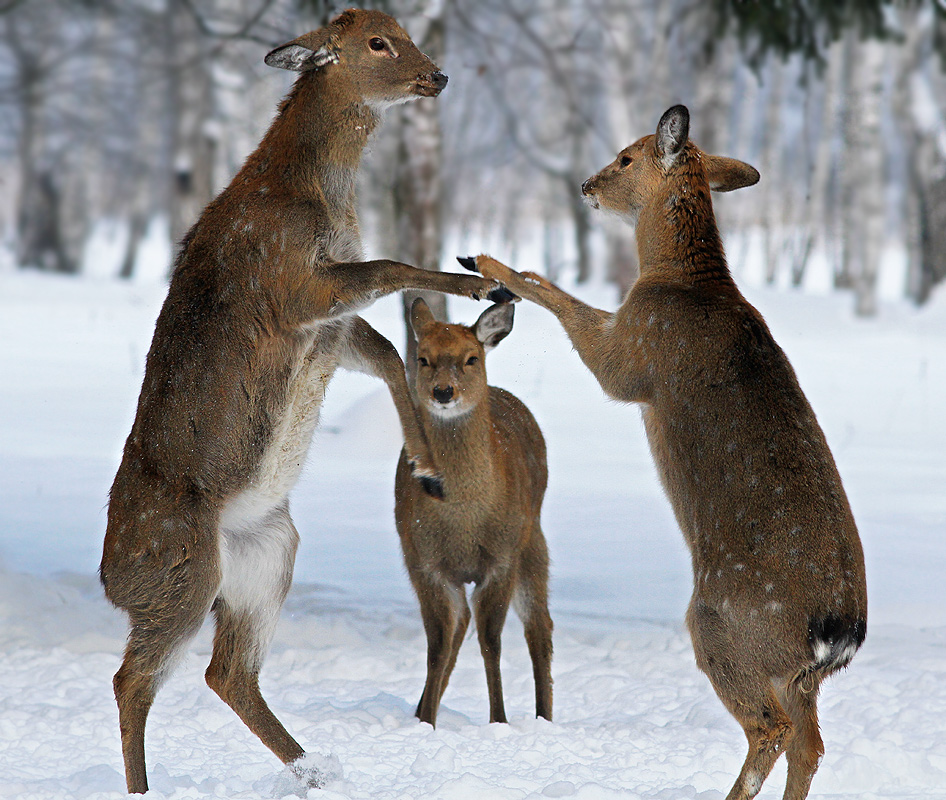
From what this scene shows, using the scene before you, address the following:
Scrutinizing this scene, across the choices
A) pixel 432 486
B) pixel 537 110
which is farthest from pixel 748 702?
pixel 537 110

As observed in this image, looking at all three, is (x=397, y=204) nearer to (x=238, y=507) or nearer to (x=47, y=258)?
(x=238, y=507)

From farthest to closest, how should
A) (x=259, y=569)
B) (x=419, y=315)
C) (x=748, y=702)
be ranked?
(x=419, y=315), (x=259, y=569), (x=748, y=702)

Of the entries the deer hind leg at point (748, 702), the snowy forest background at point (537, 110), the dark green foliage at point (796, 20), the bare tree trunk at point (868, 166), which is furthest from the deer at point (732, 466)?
the bare tree trunk at point (868, 166)

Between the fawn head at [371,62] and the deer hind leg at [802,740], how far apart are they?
2682mm

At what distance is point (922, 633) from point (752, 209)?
100ft

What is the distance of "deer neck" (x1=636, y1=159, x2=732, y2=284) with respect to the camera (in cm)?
497

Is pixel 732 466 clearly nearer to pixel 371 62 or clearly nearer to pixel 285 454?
pixel 285 454

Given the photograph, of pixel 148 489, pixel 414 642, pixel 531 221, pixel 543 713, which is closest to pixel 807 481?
pixel 543 713

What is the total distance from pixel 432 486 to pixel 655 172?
1.71 m

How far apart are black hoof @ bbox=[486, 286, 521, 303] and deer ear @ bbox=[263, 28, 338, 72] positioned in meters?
1.13

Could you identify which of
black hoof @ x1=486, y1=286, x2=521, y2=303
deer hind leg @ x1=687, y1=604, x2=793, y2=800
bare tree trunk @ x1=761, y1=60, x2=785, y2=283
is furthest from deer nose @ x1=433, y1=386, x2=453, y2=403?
bare tree trunk @ x1=761, y1=60, x2=785, y2=283

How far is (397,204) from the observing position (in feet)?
30.8

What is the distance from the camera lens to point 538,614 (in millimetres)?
5590

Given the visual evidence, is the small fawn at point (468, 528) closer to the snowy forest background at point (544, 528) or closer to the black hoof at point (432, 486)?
the snowy forest background at point (544, 528)
